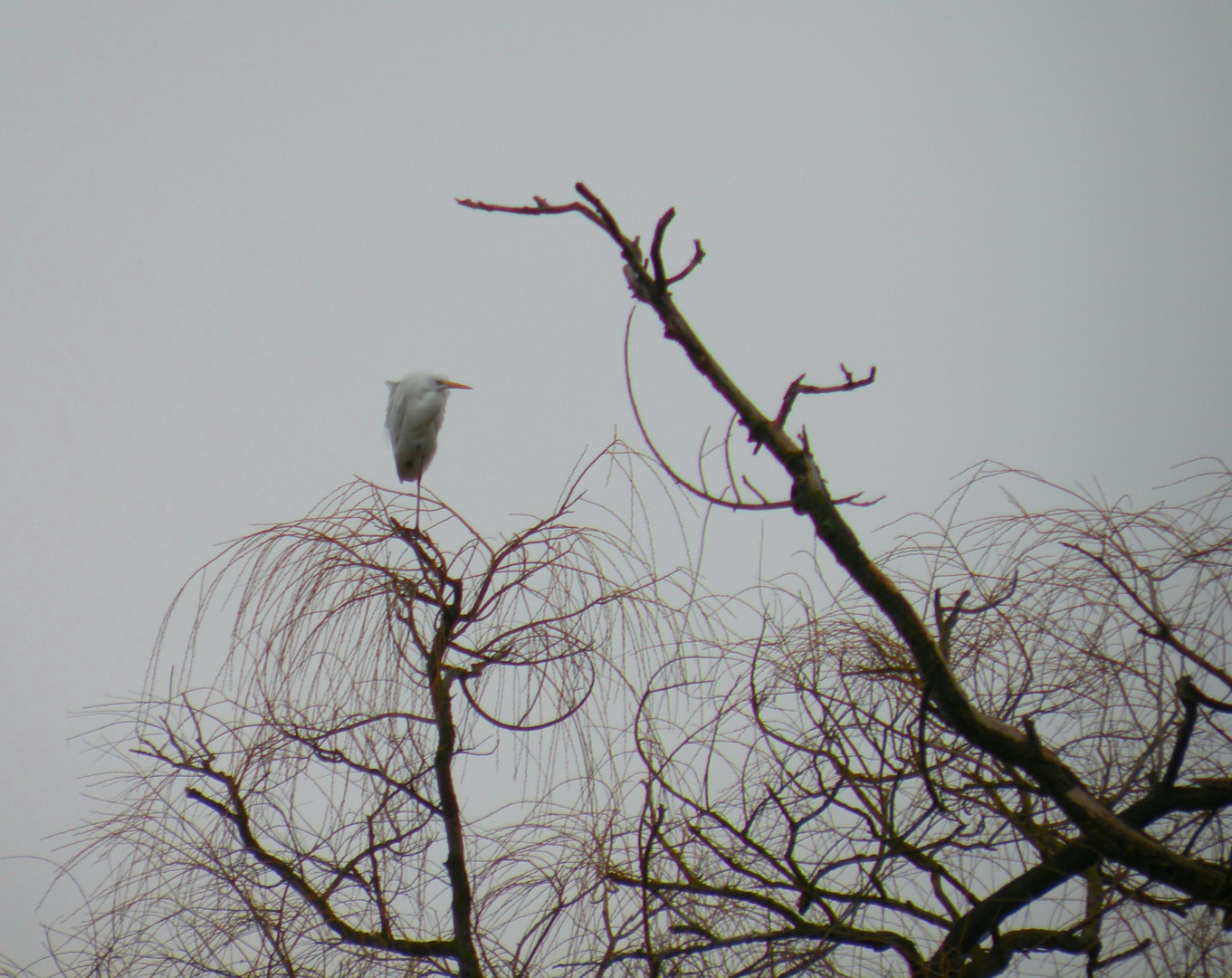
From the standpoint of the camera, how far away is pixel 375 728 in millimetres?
1384

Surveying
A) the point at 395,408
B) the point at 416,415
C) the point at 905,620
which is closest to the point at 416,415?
the point at 416,415

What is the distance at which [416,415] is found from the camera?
3488mm

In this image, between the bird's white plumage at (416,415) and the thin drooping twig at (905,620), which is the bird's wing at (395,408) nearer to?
the bird's white plumage at (416,415)

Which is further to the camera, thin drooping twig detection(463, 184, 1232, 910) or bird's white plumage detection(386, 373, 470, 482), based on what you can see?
bird's white plumage detection(386, 373, 470, 482)

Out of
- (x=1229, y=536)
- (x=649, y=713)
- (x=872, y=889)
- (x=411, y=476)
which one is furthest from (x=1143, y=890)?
(x=411, y=476)

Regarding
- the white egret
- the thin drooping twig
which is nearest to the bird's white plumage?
the white egret

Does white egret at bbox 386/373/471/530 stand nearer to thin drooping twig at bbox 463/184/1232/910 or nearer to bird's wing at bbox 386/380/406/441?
bird's wing at bbox 386/380/406/441

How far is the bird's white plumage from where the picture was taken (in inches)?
138

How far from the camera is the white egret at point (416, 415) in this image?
350 cm

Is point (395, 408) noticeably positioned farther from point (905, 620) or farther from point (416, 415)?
point (905, 620)

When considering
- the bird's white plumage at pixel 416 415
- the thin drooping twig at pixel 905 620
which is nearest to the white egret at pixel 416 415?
the bird's white plumage at pixel 416 415

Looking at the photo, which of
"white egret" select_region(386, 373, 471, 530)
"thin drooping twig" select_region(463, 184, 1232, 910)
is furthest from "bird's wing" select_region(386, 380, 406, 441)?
"thin drooping twig" select_region(463, 184, 1232, 910)

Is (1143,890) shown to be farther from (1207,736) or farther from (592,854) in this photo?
(592,854)

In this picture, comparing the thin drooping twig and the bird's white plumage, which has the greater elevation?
the bird's white plumage
